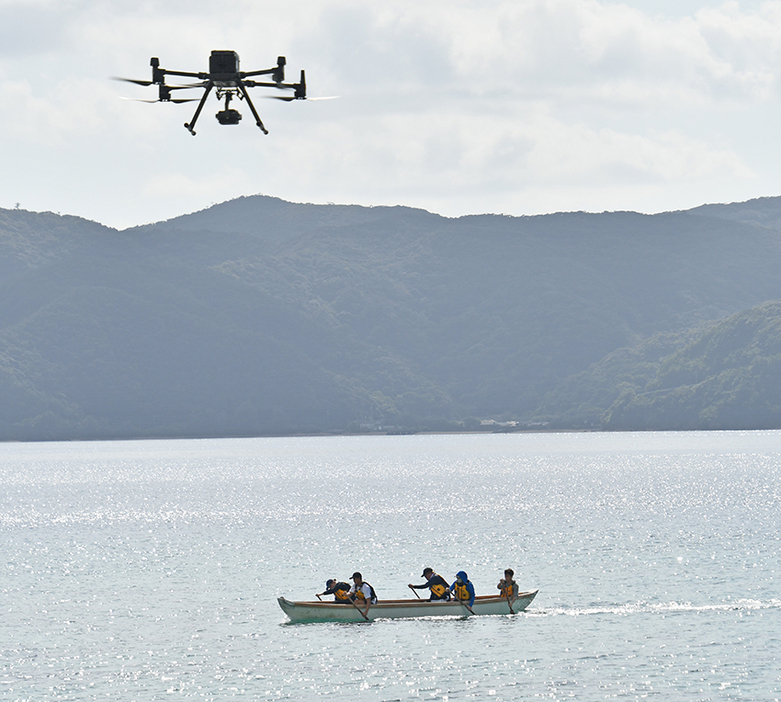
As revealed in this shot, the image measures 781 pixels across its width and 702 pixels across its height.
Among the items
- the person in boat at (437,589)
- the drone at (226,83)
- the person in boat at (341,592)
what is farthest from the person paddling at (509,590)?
the drone at (226,83)

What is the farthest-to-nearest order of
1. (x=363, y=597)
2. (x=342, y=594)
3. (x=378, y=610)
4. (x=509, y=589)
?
(x=509, y=589) → (x=342, y=594) → (x=378, y=610) → (x=363, y=597)

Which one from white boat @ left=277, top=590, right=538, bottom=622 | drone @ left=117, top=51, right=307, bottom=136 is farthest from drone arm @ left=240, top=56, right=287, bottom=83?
white boat @ left=277, top=590, right=538, bottom=622

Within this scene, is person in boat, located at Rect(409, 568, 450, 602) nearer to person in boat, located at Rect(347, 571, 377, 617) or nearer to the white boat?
the white boat

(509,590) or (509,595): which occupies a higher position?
(509,590)

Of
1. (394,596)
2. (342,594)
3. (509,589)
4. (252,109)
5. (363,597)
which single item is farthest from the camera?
(394,596)

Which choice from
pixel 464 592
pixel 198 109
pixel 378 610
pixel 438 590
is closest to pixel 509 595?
pixel 464 592

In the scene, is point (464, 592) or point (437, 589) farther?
point (464, 592)

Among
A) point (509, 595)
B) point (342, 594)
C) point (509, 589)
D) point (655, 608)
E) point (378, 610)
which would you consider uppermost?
point (509, 589)

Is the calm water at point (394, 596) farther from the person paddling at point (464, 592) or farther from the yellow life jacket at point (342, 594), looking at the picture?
the yellow life jacket at point (342, 594)

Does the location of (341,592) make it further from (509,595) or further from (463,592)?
(509,595)
